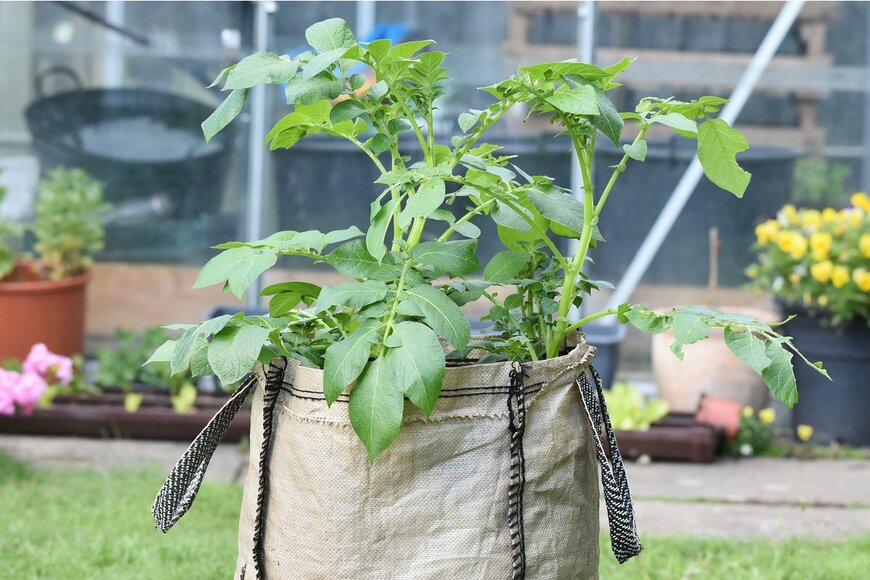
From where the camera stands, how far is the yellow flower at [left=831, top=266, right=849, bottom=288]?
3695 millimetres

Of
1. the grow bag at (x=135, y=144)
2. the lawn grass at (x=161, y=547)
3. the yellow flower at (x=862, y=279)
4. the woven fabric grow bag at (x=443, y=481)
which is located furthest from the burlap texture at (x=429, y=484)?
the grow bag at (x=135, y=144)

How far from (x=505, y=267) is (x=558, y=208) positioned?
0.56 ft

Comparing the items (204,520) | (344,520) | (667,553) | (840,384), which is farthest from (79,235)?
(344,520)

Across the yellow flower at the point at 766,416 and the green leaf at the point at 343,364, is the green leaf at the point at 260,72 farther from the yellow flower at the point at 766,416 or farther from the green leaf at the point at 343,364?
the yellow flower at the point at 766,416

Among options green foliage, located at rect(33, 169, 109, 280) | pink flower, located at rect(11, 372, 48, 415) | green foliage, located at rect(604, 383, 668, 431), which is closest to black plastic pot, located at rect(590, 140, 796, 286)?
green foliage, located at rect(604, 383, 668, 431)

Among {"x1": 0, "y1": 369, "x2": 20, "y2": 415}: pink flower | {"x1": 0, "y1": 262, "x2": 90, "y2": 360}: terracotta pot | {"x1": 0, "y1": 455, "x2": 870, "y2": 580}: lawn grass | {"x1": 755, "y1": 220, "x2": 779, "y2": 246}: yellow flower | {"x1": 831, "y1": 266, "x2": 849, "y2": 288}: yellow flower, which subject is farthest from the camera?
{"x1": 0, "y1": 262, "x2": 90, "y2": 360}: terracotta pot

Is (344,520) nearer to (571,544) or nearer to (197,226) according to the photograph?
(571,544)

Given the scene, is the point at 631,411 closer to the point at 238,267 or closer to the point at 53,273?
the point at 53,273

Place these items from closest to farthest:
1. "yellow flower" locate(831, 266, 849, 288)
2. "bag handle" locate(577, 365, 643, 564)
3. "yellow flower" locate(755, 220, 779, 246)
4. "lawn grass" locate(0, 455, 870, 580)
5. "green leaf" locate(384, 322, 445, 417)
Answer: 1. "green leaf" locate(384, 322, 445, 417)
2. "bag handle" locate(577, 365, 643, 564)
3. "lawn grass" locate(0, 455, 870, 580)
4. "yellow flower" locate(831, 266, 849, 288)
5. "yellow flower" locate(755, 220, 779, 246)

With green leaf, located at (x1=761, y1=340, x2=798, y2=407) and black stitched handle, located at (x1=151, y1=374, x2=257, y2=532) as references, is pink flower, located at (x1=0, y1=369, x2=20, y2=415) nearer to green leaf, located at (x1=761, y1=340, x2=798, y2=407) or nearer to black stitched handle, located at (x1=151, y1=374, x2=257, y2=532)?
black stitched handle, located at (x1=151, y1=374, x2=257, y2=532)

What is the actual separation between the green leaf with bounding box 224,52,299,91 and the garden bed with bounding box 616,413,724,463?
2.43 meters

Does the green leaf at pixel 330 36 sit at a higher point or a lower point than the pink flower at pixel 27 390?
higher

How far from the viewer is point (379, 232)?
57.7 inches

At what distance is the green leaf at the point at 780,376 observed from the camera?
1.44m
